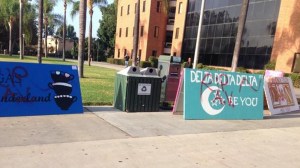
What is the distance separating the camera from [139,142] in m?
6.06

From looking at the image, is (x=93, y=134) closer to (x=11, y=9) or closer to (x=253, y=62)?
(x=253, y=62)

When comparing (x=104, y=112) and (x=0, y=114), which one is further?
(x=104, y=112)

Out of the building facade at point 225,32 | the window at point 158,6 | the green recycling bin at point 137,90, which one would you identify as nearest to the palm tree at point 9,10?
the building facade at point 225,32

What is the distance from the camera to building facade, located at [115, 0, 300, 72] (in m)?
26.5

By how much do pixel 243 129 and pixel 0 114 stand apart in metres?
5.72

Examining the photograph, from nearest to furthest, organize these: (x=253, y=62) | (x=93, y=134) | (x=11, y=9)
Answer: (x=93, y=134), (x=253, y=62), (x=11, y=9)

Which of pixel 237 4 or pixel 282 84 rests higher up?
pixel 237 4

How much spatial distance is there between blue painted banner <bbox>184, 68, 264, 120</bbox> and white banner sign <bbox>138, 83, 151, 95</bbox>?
1.07m

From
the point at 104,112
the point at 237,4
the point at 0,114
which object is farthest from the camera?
the point at 237,4

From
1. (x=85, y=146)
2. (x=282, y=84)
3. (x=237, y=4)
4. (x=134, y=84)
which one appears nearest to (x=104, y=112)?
(x=134, y=84)

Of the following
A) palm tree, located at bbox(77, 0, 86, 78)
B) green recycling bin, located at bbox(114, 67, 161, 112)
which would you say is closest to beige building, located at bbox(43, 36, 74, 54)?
palm tree, located at bbox(77, 0, 86, 78)

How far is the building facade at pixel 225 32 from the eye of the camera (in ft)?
86.8

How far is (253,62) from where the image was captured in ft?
96.7

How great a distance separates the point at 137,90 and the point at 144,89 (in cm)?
22
